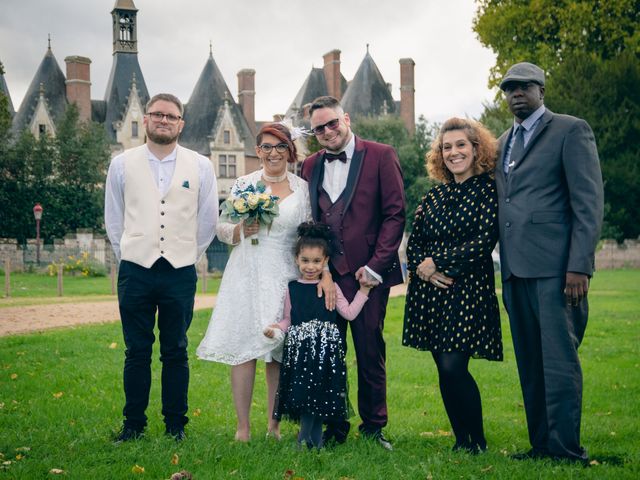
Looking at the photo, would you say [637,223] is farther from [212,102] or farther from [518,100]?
[518,100]

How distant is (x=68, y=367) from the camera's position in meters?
9.28

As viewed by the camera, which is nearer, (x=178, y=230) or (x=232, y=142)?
(x=178, y=230)

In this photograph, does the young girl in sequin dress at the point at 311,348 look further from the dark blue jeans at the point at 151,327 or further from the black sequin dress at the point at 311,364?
the dark blue jeans at the point at 151,327

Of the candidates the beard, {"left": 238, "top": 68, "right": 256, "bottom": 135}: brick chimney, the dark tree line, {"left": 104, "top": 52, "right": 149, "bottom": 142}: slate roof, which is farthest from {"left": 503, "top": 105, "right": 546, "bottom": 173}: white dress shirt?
{"left": 238, "top": 68, "right": 256, "bottom": 135}: brick chimney

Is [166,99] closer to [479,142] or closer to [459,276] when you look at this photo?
[479,142]

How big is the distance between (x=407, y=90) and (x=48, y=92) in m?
24.2

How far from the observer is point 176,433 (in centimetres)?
576

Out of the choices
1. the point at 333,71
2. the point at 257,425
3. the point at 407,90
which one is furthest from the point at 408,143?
the point at 257,425

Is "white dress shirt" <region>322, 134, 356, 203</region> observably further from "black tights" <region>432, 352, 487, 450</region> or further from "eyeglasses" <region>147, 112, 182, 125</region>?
"black tights" <region>432, 352, 487, 450</region>

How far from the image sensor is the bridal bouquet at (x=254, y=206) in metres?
5.45

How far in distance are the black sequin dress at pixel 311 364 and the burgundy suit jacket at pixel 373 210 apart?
0.45 m

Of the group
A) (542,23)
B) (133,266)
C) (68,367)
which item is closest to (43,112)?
(542,23)

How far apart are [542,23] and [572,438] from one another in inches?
1273

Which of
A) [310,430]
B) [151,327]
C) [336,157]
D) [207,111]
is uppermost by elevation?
[207,111]
